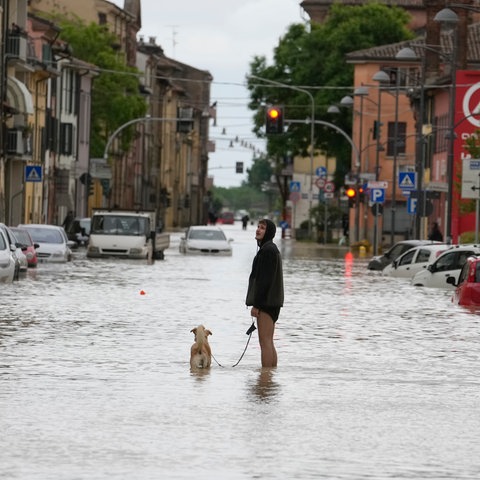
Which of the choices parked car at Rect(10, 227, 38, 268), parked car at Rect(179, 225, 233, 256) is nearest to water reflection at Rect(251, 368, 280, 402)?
parked car at Rect(10, 227, 38, 268)

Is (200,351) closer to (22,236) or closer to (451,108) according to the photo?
(22,236)

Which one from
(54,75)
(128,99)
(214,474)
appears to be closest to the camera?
(214,474)

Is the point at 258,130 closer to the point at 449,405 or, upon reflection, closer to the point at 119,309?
the point at 119,309

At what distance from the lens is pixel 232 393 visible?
56.6 feet

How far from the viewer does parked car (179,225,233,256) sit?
71688mm

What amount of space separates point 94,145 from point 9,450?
104 metres

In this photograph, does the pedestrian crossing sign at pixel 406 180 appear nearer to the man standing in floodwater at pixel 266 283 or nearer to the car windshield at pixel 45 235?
the car windshield at pixel 45 235

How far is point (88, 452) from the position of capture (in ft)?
41.5

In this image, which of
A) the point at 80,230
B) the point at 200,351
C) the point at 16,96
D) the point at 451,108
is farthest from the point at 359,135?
the point at 200,351

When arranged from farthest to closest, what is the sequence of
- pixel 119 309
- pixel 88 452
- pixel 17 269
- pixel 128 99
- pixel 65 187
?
1. pixel 128 99
2. pixel 65 187
3. pixel 17 269
4. pixel 119 309
5. pixel 88 452

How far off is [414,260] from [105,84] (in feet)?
205

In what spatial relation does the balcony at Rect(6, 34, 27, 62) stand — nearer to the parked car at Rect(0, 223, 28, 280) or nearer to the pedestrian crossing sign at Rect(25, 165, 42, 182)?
the pedestrian crossing sign at Rect(25, 165, 42, 182)

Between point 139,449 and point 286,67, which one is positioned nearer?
point 139,449

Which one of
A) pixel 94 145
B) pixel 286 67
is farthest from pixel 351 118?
pixel 94 145
